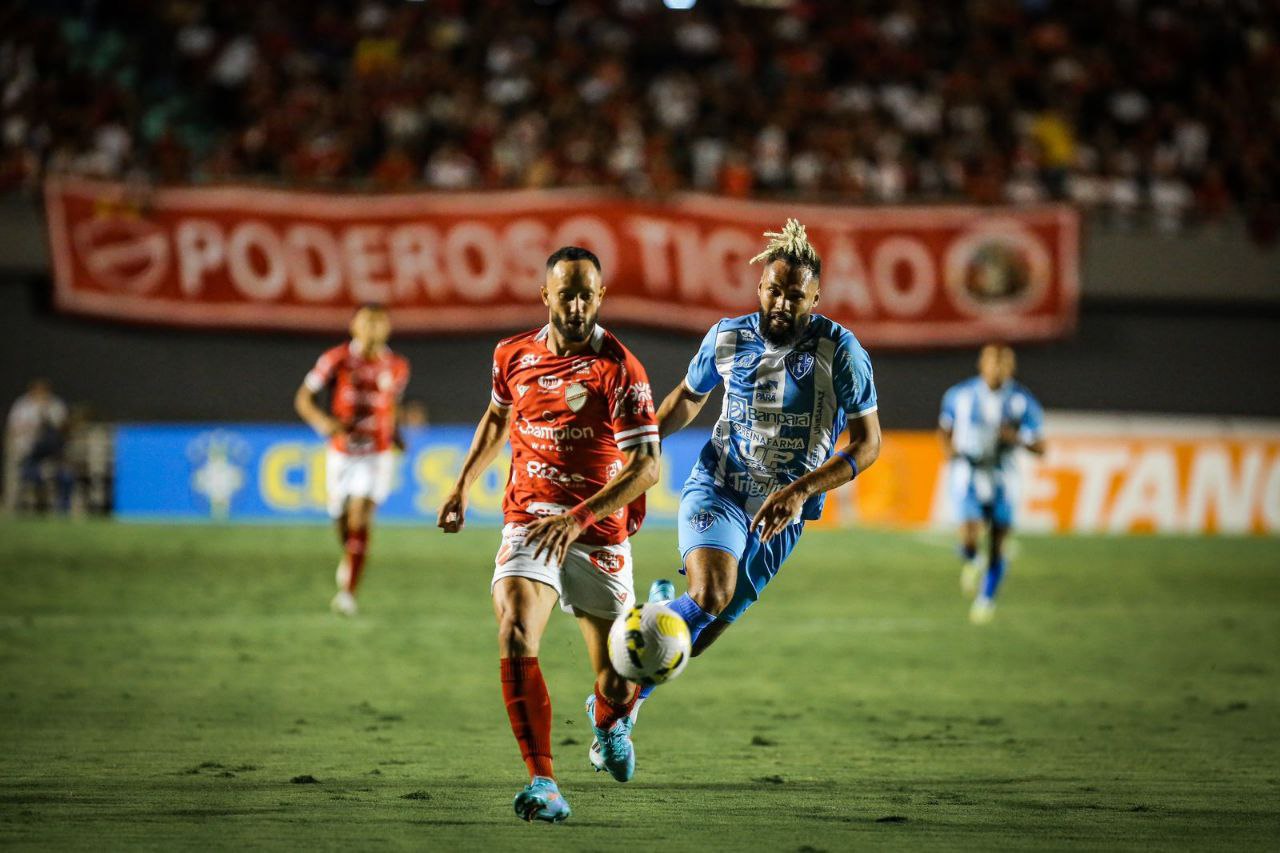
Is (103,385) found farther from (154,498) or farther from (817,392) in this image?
(817,392)

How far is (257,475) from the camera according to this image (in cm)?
2342

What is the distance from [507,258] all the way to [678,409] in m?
18.0

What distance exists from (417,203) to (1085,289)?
36.0 feet

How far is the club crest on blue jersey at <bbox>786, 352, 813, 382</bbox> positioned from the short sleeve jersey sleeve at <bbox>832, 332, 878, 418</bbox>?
117mm

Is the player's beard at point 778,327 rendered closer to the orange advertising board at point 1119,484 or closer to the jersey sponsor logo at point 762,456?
the jersey sponsor logo at point 762,456

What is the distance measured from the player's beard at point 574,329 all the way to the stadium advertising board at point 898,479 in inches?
660

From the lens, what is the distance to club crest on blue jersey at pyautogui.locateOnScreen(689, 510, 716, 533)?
23.9ft

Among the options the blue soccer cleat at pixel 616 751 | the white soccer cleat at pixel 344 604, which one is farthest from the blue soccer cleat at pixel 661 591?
the white soccer cleat at pixel 344 604

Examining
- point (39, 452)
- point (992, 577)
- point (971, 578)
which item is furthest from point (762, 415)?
point (39, 452)

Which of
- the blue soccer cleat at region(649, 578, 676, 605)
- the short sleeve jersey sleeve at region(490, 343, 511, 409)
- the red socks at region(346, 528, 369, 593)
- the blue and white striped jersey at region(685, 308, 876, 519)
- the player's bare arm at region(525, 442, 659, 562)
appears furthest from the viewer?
the red socks at region(346, 528, 369, 593)

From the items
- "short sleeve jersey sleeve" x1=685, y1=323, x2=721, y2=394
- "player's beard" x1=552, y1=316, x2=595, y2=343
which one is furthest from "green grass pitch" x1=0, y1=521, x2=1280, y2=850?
"player's beard" x1=552, y1=316, x2=595, y2=343

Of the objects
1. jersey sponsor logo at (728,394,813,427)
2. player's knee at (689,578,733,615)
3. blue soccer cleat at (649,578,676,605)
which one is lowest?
player's knee at (689,578,733,615)

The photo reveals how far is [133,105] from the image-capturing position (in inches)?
997

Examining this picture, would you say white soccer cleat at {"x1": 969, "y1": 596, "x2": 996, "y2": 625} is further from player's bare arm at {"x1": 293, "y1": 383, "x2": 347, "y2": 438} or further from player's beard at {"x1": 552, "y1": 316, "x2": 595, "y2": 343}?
player's beard at {"x1": 552, "y1": 316, "x2": 595, "y2": 343}
